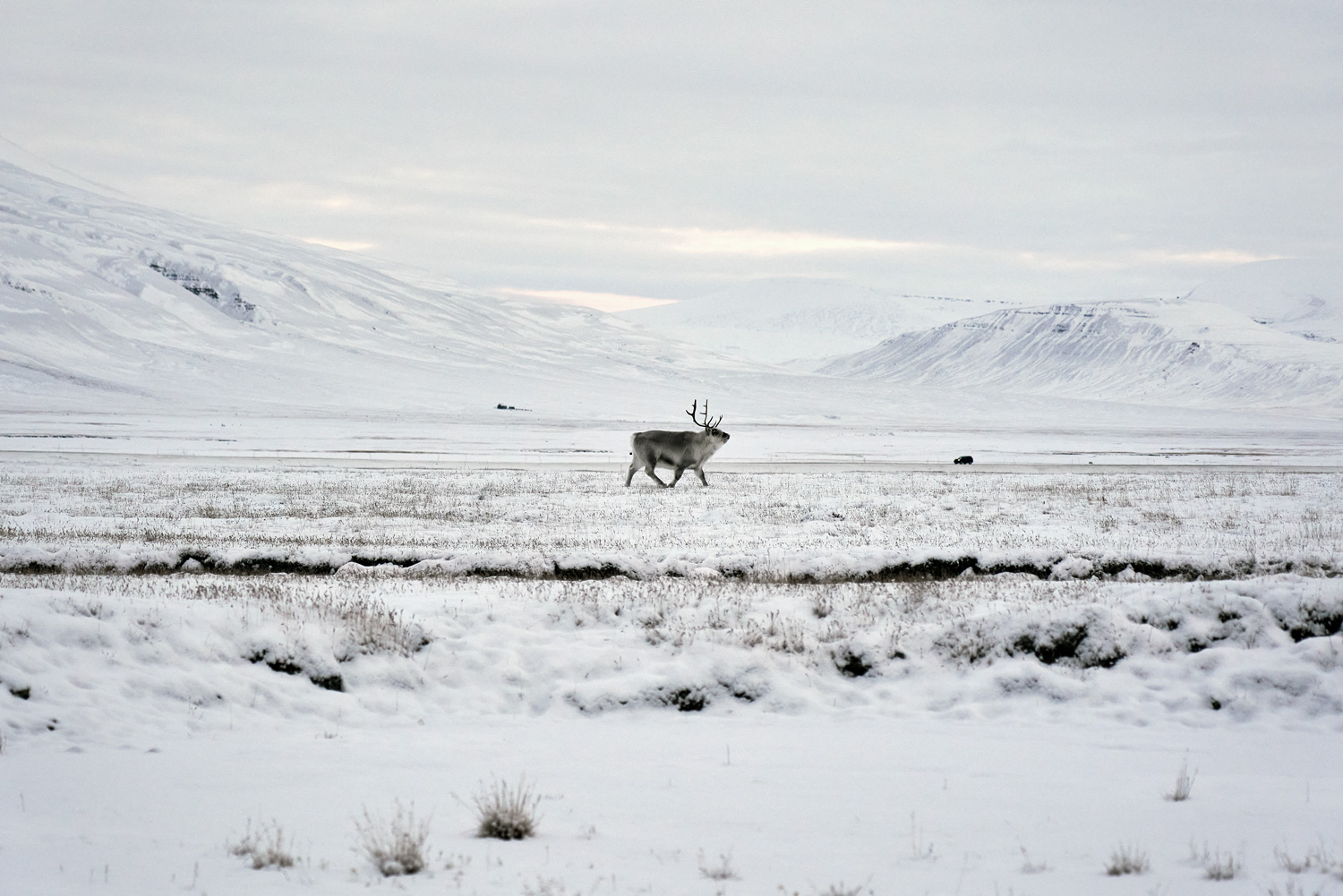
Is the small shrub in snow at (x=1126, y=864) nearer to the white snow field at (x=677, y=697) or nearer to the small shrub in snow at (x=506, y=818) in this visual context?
the white snow field at (x=677, y=697)

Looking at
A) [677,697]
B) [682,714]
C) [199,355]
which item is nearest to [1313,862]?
[682,714]

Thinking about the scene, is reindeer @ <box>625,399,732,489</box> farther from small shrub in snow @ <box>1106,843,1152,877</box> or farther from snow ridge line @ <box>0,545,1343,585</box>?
small shrub in snow @ <box>1106,843,1152,877</box>

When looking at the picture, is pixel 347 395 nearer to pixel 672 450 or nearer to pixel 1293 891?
pixel 672 450

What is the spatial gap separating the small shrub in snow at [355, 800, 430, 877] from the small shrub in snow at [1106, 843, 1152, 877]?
12.6 ft

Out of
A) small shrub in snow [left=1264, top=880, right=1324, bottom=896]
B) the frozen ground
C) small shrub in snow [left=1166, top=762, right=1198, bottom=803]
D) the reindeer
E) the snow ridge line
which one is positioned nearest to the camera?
small shrub in snow [left=1264, top=880, right=1324, bottom=896]

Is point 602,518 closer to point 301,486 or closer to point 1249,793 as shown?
point 301,486

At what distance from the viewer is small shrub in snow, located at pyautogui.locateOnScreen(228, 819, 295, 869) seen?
590 cm

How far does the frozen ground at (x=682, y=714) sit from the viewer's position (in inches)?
241

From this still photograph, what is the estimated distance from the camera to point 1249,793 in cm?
737

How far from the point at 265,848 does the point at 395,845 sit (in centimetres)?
76

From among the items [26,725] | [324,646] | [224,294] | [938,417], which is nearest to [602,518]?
[324,646]

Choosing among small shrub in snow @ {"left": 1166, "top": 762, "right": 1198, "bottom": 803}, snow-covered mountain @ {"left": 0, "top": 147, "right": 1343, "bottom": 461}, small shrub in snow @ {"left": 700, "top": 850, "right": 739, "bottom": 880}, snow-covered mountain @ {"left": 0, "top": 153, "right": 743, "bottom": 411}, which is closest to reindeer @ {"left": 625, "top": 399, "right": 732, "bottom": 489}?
snow-covered mountain @ {"left": 0, "top": 147, "right": 1343, "bottom": 461}

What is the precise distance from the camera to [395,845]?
19.5 ft

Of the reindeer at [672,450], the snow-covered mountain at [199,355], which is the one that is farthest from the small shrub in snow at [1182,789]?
the snow-covered mountain at [199,355]
